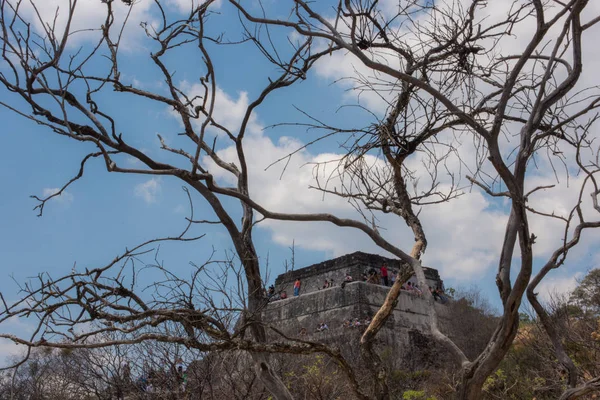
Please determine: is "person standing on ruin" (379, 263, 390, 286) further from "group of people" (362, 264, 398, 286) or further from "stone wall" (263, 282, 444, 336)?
"stone wall" (263, 282, 444, 336)

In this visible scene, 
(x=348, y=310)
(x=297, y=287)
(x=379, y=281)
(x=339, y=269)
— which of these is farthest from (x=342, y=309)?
(x=297, y=287)

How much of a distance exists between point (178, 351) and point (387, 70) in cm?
550

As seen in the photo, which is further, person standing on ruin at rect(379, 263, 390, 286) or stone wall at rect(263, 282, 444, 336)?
person standing on ruin at rect(379, 263, 390, 286)

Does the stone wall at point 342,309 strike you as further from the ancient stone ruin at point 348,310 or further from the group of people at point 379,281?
the group of people at point 379,281

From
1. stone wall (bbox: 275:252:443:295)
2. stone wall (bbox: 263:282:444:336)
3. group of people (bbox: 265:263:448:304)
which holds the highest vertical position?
stone wall (bbox: 275:252:443:295)

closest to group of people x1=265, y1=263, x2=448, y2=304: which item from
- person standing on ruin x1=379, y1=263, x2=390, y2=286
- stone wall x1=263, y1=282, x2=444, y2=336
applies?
person standing on ruin x1=379, y1=263, x2=390, y2=286

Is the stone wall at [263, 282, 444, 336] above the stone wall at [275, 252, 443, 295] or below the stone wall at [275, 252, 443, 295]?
below

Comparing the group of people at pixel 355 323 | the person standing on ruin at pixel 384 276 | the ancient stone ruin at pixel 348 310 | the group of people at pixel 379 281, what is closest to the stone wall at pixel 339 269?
the ancient stone ruin at pixel 348 310

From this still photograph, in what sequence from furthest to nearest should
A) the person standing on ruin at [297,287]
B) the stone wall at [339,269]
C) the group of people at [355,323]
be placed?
the person standing on ruin at [297,287] < the stone wall at [339,269] < the group of people at [355,323]

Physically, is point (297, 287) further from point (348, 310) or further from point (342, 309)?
point (348, 310)

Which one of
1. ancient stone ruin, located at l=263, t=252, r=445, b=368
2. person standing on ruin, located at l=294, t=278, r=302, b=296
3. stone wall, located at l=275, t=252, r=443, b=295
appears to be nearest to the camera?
ancient stone ruin, located at l=263, t=252, r=445, b=368

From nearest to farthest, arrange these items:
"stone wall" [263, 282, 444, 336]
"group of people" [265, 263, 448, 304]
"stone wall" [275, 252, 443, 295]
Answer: "stone wall" [263, 282, 444, 336] → "group of people" [265, 263, 448, 304] → "stone wall" [275, 252, 443, 295]

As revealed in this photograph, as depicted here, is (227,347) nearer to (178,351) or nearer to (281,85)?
(281,85)

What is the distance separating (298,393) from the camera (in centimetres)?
1004
